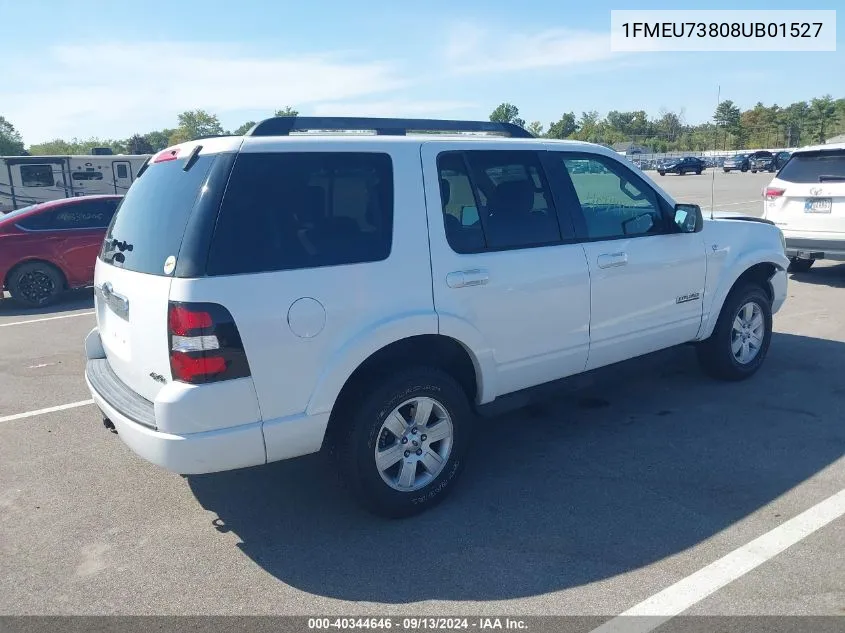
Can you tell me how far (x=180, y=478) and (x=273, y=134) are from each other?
2188mm

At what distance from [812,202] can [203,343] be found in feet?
28.9

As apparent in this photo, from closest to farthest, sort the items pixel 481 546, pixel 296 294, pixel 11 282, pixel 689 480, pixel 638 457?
1. pixel 296 294
2. pixel 481 546
3. pixel 689 480
4. pixel 638 457
5. pixel 11 282

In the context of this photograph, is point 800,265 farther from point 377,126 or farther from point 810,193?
point 377,126

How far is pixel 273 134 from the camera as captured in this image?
356cm

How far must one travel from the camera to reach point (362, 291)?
341cm

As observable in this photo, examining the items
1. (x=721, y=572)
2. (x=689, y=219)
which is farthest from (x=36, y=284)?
(x=721, y=572)

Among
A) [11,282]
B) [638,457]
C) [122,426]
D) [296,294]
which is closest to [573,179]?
[638,457]

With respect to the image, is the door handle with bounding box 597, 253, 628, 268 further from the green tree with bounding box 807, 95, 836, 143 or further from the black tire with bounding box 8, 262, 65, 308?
the green tree with bounding box 807, 95, 836, 143

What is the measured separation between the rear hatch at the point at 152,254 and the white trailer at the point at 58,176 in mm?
19514

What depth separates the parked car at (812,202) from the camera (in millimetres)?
8977

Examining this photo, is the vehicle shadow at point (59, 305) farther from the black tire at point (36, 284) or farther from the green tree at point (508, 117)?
the green tree at point (508, 117)

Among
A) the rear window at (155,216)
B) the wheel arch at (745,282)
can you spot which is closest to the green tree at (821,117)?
the wheel arch at (745,282)

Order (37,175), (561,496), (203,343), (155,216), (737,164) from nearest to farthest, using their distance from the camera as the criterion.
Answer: (203,343) < (155,216) < (561,496) < (37,175) < (737,164)

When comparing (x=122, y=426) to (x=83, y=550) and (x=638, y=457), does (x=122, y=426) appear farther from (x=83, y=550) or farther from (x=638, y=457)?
(x=638, y=457)
